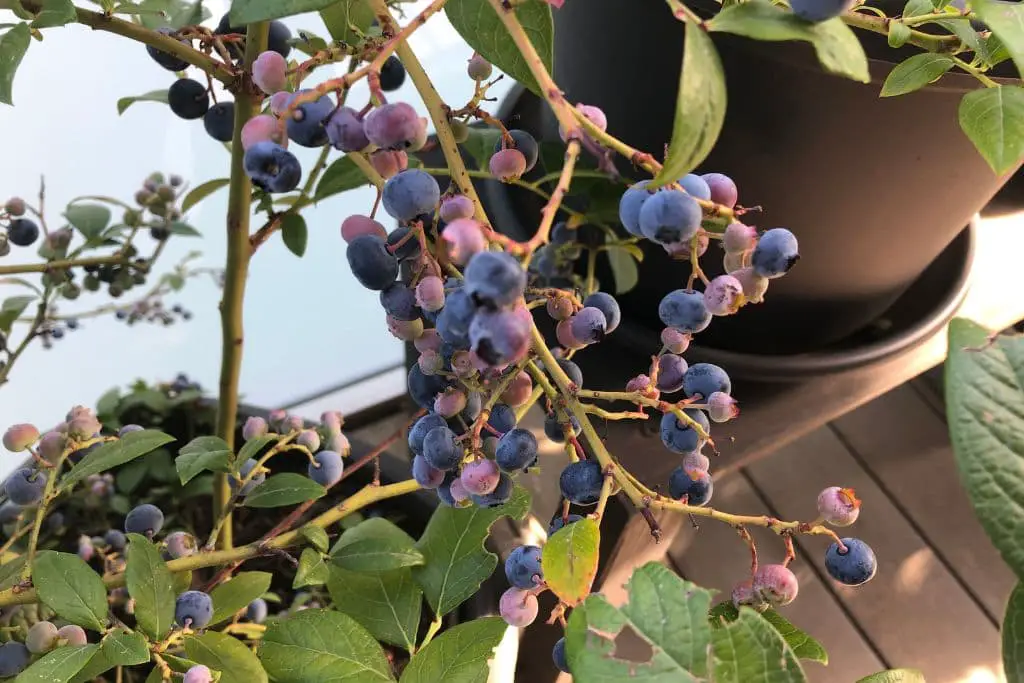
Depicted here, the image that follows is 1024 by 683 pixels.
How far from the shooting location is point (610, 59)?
0.48 meters

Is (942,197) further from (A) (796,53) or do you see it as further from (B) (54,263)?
(B) (54,263)

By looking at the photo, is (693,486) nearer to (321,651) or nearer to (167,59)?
(321,651)

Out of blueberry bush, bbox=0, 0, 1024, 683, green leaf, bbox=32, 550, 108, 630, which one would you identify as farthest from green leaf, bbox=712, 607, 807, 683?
green leaf, bbox=32, 550, 108, 630

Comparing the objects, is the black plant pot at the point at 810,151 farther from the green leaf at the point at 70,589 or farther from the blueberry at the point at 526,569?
the green leaf at the point at 70,589

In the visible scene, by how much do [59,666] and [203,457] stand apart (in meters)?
0.13

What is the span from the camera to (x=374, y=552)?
46 cm

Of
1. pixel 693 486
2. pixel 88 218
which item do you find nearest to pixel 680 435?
pixel 693 486

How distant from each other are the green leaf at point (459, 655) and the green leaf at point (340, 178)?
27 centimetres

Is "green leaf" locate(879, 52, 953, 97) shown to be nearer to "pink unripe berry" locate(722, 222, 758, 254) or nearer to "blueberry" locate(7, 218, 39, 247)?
"pink unripe berry" locate(722, 222, 758, 254)

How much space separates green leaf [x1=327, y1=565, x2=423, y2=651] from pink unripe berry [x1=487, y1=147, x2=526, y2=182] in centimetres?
27

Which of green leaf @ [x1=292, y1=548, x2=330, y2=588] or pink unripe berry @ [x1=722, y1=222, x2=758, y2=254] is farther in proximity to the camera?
green leaf @ [x1=292, y1=548, x2=330, y2=588]

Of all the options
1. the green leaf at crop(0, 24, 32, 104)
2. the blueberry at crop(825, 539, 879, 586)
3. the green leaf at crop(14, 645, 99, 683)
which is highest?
the green leaf at crop(0, 24, 32, 104)

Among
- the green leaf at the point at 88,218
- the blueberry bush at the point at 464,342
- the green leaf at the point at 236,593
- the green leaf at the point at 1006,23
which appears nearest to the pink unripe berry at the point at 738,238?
the blueberry bush at the point at 464,342

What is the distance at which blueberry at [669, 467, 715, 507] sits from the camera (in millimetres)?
353
